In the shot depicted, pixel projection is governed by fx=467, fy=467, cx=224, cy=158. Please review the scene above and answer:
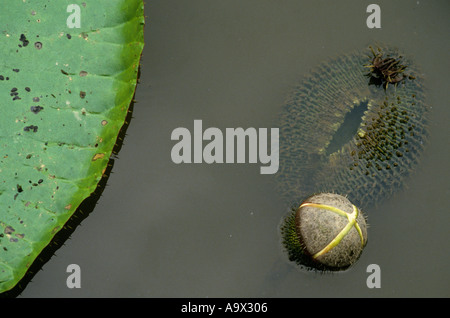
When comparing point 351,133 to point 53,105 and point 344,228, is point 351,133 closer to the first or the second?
point 344,228

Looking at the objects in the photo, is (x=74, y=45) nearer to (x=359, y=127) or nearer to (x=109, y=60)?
(x=109, y=60)

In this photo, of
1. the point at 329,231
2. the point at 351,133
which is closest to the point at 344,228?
the point at 329,231

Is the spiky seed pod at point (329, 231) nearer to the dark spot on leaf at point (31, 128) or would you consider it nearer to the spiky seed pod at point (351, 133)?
the spiky seed pod at point (351, 133)

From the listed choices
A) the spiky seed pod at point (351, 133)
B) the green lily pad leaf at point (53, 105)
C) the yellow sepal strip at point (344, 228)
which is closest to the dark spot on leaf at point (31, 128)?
the green lily pad leaf at point (53, 105)

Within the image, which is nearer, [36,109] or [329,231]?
[36,109]

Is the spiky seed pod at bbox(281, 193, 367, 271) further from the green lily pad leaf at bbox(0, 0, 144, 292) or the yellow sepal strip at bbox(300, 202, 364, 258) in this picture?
the green lily pad leaf at bbox(0, 0, 144, 292)

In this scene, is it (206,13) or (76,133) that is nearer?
(76,133)

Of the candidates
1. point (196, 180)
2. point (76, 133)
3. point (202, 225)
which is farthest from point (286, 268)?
point (76, 133)
